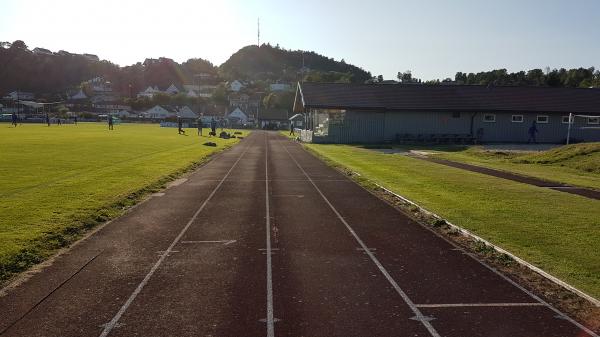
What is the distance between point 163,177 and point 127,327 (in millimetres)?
14136

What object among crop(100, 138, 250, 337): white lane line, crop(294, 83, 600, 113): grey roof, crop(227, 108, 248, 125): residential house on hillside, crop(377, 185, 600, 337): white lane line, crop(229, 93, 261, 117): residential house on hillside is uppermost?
crop(229, 93, 261, 117): residential house on hillside

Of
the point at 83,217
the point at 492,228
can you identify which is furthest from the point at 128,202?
the point at 492,228

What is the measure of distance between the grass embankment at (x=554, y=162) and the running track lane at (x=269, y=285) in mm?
12038

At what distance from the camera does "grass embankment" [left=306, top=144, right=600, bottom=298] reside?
876cm

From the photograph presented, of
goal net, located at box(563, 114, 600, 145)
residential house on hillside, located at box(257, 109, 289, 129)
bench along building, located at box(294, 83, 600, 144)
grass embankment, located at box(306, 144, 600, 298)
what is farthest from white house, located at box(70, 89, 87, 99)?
grass embankment, located at box(306, 144, 600, 298)

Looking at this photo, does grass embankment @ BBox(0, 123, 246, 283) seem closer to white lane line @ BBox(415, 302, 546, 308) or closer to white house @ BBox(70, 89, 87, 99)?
white lane line @ BBox(415, 302, 546, 308)

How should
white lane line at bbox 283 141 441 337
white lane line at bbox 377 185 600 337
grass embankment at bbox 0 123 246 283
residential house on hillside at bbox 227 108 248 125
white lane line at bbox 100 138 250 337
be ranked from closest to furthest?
white lane line at bbox 100 138 250 337
white lane line at bbox 283 141 441 337
white lane line at bbox 377 185 600 337
grass embankment at bbox 0 123 246 283
residential house on hillside at bbox 227 108 248 125

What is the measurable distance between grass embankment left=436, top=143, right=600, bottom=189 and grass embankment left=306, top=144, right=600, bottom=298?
332 cm

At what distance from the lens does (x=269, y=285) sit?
7664mm

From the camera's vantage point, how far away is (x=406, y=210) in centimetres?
1406

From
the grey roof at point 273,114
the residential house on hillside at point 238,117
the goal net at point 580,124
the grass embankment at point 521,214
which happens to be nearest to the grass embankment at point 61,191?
the grass embankment at point 521,214

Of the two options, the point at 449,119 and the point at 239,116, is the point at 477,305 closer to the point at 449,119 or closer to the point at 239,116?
the point at 449,119

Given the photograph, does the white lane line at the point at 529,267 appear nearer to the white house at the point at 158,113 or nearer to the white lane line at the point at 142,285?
the white lane line at the point at 142,285

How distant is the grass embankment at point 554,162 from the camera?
21078 millimetres
